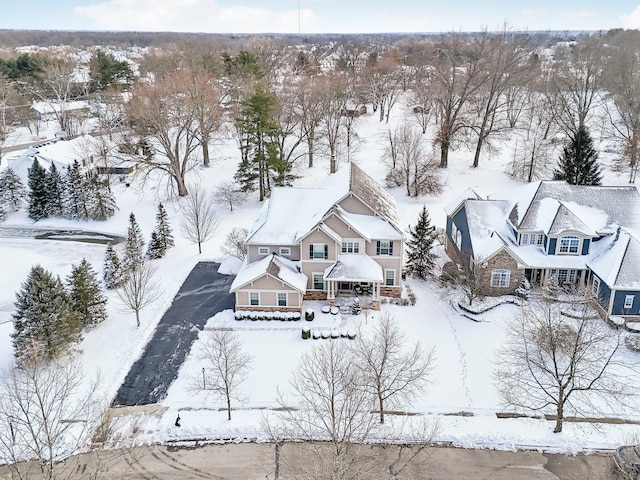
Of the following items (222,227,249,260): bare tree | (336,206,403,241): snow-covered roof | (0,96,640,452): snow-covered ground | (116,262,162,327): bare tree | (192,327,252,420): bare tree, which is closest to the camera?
(0,96,640,452): snow-covered ground

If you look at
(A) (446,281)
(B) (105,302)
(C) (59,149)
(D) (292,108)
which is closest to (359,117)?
(D) (292,108)

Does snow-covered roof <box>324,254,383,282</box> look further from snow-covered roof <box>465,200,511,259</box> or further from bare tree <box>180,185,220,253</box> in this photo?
bare tree <box>180,185,220,253</box>

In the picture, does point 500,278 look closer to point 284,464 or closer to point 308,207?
point 308,207

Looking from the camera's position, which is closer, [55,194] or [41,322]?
[41,322]

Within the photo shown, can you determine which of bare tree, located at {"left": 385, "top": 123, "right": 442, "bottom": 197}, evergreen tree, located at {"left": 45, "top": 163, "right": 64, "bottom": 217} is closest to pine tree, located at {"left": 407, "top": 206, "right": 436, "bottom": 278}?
bare tree, located at {"left": 385, "top": 123, "right": 442, "bottom": 197}

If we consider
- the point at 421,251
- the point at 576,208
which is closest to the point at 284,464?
the point at 421,251
